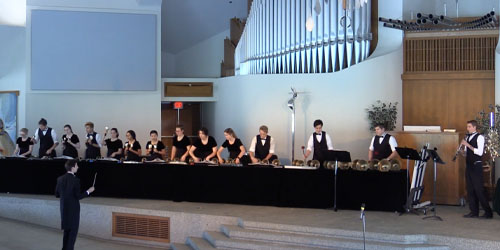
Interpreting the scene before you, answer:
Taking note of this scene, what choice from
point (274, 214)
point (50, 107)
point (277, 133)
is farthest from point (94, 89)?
point (274, 214)

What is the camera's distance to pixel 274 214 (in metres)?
10.1

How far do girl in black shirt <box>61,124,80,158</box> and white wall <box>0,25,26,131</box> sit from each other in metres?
1.78

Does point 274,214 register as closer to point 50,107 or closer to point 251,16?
point 251,16

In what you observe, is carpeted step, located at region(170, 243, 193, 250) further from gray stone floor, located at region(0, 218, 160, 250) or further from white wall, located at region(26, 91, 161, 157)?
white wall, located at region(26, 91, 161, 157)

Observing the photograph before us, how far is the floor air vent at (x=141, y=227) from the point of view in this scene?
10391 mm

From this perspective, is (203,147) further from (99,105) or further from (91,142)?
(99,105)

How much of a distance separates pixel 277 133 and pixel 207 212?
3.47 meters

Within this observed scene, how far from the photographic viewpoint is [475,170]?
976 centimetres

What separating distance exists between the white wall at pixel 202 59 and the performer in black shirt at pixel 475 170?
7.42m

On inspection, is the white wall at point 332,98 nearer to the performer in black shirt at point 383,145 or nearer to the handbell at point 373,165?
the performer in black shirt at point 383,145

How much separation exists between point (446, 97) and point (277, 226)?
429cm

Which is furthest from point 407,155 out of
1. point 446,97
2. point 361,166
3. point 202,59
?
point 202,59

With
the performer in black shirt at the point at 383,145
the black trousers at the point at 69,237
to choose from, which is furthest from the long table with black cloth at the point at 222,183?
the black trousers at the point at 69,237

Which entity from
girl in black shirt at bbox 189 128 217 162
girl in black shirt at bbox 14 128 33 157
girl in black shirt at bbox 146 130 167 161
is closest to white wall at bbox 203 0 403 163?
girl in black shirt at bbox 189 128 217 162
